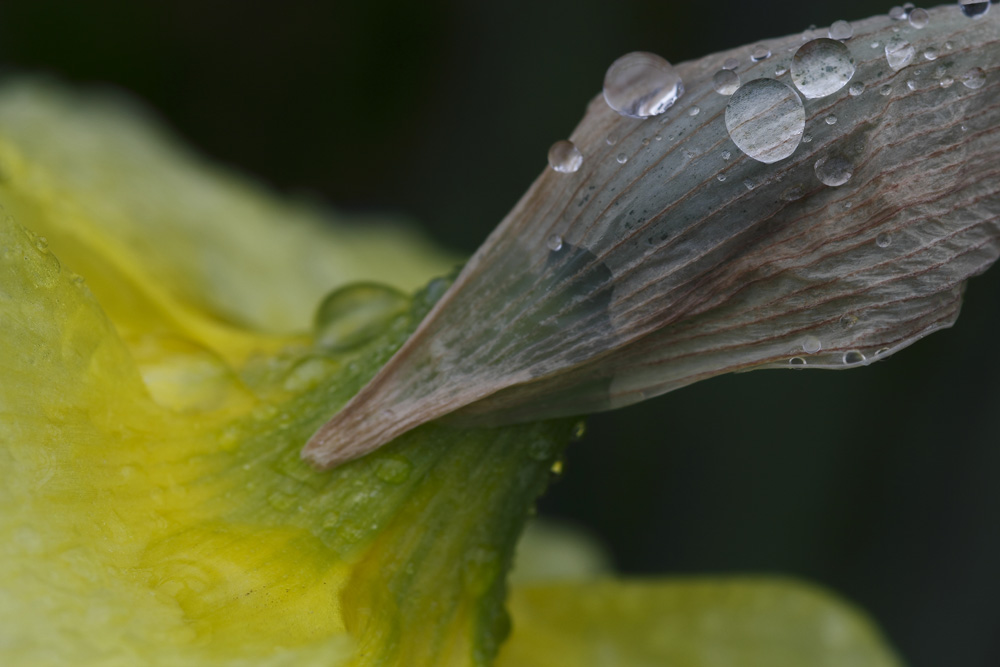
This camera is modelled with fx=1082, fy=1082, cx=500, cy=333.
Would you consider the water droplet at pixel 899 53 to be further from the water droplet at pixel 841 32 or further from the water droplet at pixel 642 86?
the water droplet at pixel 642 86

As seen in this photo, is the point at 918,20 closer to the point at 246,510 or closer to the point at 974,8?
the point at 974,8

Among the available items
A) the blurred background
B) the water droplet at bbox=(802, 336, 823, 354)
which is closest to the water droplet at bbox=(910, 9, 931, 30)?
the water droplet at bbox=(802, 336, 823, 354)

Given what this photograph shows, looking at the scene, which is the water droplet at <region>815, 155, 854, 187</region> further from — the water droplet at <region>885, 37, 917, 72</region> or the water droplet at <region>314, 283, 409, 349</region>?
the water droplet at <region>314, 283, 409, 349</region>

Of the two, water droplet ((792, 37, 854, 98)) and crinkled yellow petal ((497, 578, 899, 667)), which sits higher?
water droplet ((792, 37, 854, 98))

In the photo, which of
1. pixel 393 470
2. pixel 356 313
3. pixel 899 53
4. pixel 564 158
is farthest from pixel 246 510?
pixel 899 53

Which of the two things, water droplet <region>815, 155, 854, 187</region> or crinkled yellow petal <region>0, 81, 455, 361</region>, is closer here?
water droplet <region>815, 155, 854, 187</region>

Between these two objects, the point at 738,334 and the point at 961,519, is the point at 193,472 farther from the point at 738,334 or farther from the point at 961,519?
the point at 961,519
